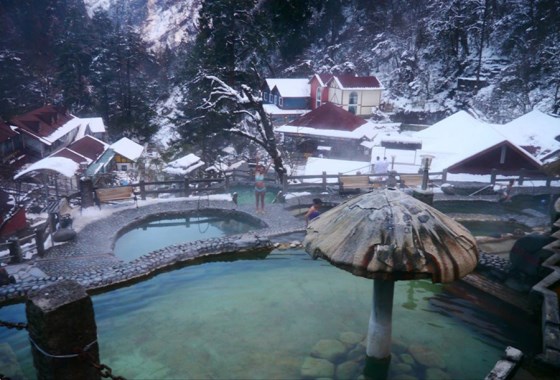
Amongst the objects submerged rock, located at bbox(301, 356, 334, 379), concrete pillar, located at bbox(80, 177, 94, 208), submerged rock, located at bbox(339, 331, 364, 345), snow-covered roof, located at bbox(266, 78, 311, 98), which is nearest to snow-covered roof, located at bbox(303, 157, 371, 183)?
concrete pillar, located at bbox(80, 177, 94, 208)

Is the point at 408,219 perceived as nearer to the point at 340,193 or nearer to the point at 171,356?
the point at 171,356

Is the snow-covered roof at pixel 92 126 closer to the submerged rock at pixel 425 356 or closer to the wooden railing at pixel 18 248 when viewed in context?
the wooden railing at pixel 18 248

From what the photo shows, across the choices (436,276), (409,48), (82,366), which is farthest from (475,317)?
(409,48)

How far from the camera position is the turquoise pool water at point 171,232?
14.3 metres

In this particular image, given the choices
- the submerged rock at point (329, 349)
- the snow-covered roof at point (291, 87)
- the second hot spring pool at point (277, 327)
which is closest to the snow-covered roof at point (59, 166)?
the second hot spring pool at point (277, 327)

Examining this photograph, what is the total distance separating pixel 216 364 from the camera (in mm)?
7367

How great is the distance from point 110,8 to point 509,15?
3363 inches

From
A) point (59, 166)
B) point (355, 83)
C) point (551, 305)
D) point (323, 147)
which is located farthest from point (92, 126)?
point (551, 305)

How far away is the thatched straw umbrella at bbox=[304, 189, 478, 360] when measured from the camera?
5.42 metres

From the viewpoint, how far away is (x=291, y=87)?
45.6 metres

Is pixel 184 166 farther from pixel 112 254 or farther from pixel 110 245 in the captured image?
pixel 112 254

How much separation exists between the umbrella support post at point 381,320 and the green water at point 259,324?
1.64ft

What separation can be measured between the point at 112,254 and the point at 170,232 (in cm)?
348

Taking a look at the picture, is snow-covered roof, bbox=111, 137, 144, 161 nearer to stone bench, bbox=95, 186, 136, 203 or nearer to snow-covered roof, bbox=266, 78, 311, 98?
snow-covered roof, bbox=266, 78, 311, 98
